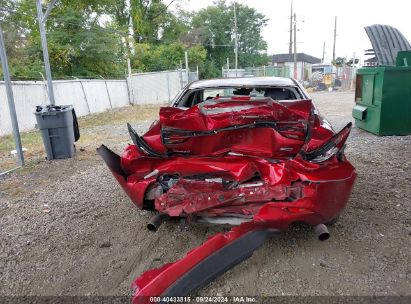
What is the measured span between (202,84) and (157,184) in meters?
1.90

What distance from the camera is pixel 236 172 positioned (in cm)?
300

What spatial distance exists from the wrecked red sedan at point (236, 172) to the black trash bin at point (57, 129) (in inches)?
149

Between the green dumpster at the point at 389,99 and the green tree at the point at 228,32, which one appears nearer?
the green dumpster at the point at 389,99

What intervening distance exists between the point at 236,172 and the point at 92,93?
14.4m

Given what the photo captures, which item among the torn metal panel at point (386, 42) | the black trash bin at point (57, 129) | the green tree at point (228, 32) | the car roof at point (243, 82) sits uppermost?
the green tree at point (228, 32)

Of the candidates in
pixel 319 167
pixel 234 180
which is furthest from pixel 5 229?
pixel 319 167

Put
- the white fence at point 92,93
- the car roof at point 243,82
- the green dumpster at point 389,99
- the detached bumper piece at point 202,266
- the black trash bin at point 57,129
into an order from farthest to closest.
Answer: the white fence at point 92,93 → the green dumpster at point 389,99 → the black trash bin at point 57,129 → the car roof at point 243,82 → the detached bumper piece at point 202,266

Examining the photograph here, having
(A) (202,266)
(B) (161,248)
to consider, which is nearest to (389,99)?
(B) (161,248)

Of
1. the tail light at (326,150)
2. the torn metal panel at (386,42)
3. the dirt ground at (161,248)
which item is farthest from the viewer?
the torn metal panel at (386,42)

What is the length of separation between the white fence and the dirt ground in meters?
6.94

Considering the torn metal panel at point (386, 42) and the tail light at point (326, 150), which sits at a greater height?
the torn metal panel at point (386, 42)

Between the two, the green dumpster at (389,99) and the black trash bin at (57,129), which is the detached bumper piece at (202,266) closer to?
the black trash bin at (57,129)

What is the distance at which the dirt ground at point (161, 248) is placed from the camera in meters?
2.62

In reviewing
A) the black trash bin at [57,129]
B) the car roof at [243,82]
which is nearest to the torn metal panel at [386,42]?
the car roof at [243,82]
